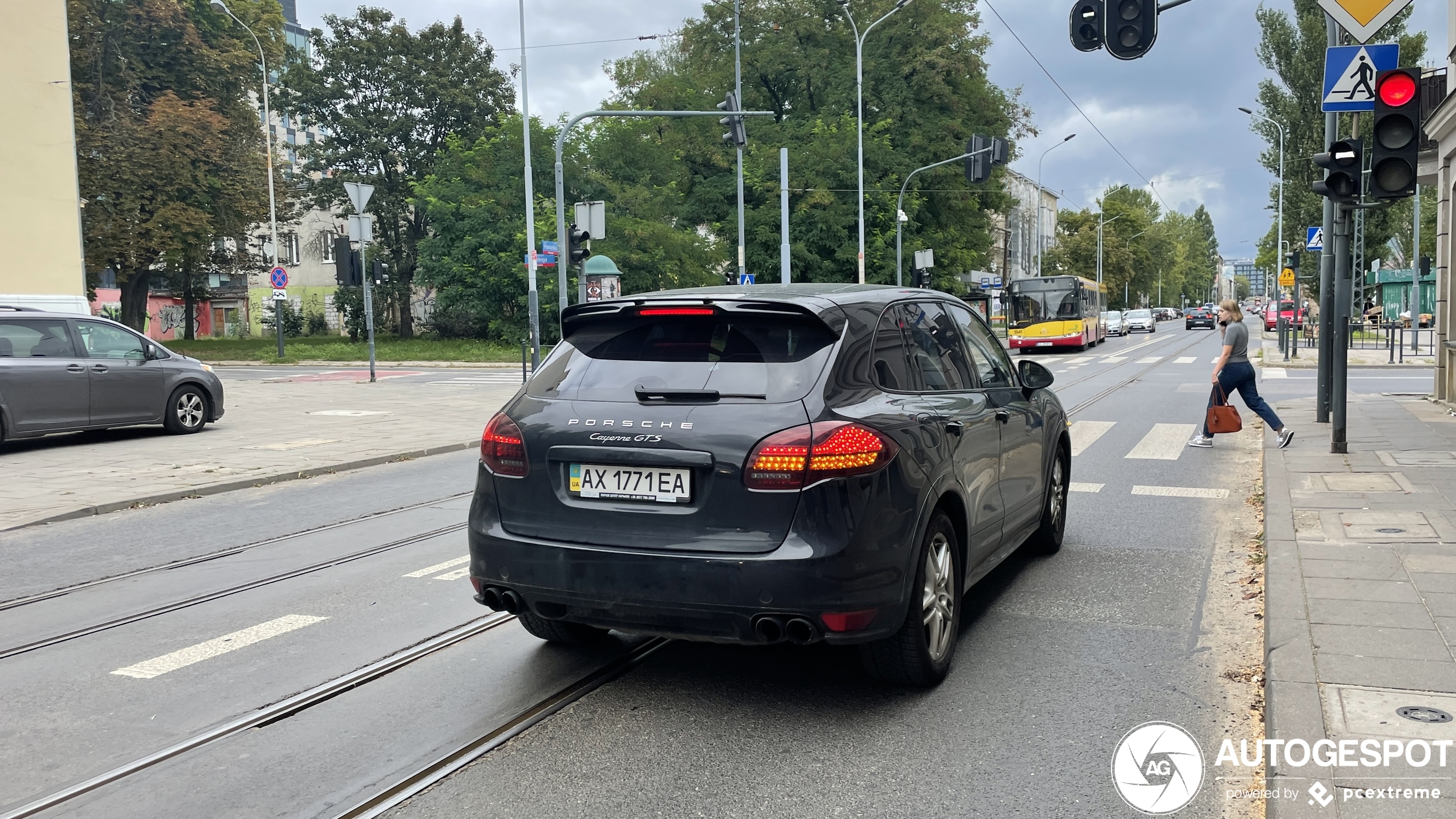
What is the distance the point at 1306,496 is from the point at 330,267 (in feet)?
232

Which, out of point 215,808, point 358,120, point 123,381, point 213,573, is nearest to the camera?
point 215,808

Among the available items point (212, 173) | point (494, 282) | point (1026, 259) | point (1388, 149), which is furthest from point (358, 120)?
point (1026, 259)

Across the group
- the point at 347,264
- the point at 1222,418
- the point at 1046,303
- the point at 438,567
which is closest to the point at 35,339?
the point at 438,567

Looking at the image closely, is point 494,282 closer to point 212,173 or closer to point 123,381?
point 212,173

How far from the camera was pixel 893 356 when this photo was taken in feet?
15.6

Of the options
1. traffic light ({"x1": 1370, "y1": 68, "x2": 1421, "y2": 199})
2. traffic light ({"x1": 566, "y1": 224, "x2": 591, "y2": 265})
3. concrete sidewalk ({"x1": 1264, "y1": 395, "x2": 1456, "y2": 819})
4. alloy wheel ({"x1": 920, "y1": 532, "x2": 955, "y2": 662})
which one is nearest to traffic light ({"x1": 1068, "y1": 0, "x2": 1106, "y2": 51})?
traffic light ({"x1": 1370, "y1": 68, "x2": 1421, "y2": 199})

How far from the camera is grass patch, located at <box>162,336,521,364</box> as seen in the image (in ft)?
134

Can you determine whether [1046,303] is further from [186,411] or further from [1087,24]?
[186,411]

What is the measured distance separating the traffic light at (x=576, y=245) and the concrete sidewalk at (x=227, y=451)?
3.42 meters

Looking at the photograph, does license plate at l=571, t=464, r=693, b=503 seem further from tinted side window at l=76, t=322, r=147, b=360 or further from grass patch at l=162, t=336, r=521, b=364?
grass patch at l=162, t=336, r=521, b=364

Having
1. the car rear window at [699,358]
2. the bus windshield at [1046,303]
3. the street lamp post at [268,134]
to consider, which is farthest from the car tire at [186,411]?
the bus windshield at [1046,303]

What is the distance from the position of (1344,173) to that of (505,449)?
962cm

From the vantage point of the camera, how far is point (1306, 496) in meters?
8.52

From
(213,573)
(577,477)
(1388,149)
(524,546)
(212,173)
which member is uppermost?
(212,173)
